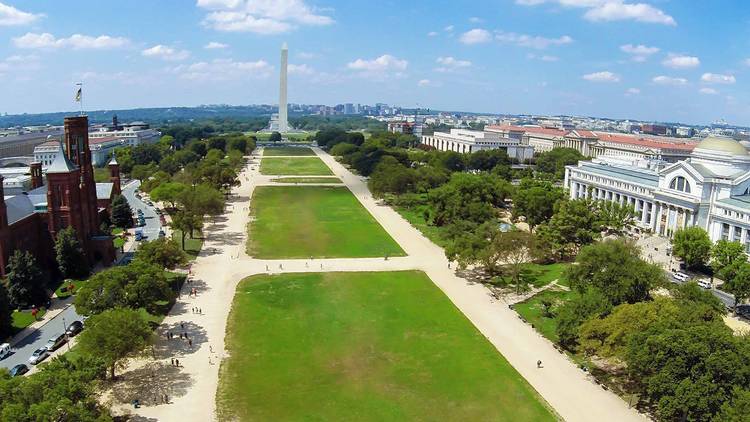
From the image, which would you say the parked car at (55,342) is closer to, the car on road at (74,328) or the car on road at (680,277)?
the car on road at (74,328)

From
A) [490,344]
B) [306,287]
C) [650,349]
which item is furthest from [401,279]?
[650,349]

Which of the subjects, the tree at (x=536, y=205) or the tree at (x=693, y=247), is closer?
the tree at (x=693, y=247)

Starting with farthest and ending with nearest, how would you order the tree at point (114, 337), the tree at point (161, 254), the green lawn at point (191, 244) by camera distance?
the green lawn at point (191, 244) → the tree at point (161, 254) → the tree at point (114, 337)

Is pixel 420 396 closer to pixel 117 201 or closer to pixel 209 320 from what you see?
pixel 209 320

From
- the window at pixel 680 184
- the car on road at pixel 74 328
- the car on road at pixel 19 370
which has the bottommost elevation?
the car on road at pixel 19 370

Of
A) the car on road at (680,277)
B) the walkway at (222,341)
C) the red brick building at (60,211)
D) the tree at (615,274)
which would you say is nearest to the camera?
the walkway at (222,341)

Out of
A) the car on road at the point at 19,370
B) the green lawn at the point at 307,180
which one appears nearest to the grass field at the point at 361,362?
the car on road at the point at 19,370
